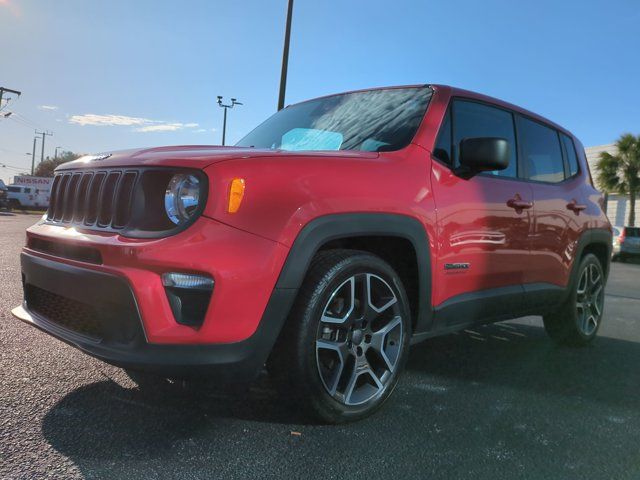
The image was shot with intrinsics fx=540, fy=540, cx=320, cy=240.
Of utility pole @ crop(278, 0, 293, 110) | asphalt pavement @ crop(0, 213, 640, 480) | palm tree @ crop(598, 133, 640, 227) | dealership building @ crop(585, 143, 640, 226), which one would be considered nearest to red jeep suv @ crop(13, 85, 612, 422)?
asphalt pavement @ crop(0, 213, 640, 480)

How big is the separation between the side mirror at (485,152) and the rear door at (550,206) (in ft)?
3.05

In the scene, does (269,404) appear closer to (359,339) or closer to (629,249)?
(359,339)

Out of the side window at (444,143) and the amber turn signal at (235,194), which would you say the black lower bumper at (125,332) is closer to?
the amber turn signal at (235,194)

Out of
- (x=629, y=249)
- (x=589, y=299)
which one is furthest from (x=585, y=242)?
(x=629, y=249)

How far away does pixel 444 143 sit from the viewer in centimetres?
326

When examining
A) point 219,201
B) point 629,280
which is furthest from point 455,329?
point 629,280

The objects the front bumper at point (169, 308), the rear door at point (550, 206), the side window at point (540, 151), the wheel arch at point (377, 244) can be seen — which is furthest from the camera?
the side window at point (540, 151)

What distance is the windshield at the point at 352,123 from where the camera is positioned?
315 cm

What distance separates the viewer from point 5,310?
462 cm

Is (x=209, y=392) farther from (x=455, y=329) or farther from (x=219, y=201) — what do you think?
(x=455, y=329)

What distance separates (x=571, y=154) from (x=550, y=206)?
3.32 feet

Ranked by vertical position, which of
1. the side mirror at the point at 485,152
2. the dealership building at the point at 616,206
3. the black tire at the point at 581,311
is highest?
the dealership building at the point at 616,206

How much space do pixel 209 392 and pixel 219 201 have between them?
1.20 m

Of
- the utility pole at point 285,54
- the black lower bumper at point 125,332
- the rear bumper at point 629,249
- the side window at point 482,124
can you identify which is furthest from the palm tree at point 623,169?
the black lower bumper at point 125,332
